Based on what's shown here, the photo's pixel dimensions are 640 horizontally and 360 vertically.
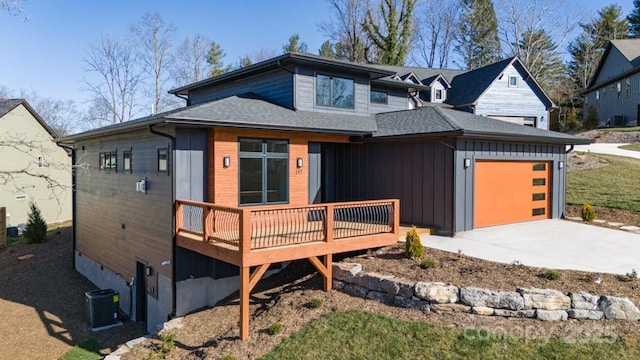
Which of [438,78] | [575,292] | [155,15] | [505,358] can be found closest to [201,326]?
[505,358]

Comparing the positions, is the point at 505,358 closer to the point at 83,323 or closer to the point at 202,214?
the point at 202,214

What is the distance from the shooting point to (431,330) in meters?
6.46

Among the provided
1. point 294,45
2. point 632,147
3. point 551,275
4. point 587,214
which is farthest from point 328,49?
point 551,275

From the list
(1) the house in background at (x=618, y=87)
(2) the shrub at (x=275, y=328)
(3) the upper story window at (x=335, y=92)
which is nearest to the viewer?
(2) the shrub at (x=275, y=328)

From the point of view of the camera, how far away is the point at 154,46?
3181 centimetres

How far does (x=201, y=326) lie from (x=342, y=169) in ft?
22.5

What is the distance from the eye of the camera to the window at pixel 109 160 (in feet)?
39.2

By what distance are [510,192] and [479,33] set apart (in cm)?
3017

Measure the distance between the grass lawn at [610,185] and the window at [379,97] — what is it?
7.47 metres

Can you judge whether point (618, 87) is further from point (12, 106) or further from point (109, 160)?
point (12, 106)

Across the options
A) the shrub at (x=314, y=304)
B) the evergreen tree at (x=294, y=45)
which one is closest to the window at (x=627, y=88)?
the evergreen tree at (x=294, y=45)

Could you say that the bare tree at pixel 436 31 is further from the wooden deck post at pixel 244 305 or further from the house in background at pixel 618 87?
the wooden deck post at pixel 244 305

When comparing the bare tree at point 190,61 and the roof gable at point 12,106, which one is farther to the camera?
the bare tree at point 190,61

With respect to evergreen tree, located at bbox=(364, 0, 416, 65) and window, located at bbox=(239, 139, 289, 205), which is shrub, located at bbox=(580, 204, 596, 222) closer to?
window, located at bbox=(239, 139, 289, 205)
